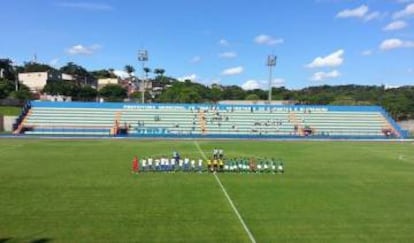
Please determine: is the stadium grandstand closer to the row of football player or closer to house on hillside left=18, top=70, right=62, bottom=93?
the row of football player

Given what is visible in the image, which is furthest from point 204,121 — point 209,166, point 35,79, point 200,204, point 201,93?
point 35,79

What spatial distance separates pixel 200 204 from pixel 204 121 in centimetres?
4924

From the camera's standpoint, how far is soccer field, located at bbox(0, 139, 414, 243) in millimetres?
13750

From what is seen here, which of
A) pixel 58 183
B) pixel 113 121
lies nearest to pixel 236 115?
pixel 113 121

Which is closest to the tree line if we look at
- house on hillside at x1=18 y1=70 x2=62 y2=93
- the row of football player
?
house on hillside at x1=18 y1=70 x2=62 y2=93

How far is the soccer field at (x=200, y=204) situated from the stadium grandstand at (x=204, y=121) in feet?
105

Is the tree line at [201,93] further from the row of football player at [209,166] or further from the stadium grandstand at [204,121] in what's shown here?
the row of football player at [209,166]

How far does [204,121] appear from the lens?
66875 mm

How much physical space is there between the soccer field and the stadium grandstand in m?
31.9

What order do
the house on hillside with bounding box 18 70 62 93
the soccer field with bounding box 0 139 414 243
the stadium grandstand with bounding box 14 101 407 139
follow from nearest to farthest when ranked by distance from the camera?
the soccer field with bounding box 0 139 414 243, the stadium grandstand with bounding box 14 101 407 139, the house on hillside with bounding box 18 70 62 93

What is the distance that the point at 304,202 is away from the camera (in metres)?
18.4

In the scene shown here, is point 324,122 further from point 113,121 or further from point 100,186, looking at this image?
point 100,186

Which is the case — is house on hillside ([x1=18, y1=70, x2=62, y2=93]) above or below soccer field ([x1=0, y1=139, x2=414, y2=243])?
above

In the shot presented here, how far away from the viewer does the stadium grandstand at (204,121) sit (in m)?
61.4
